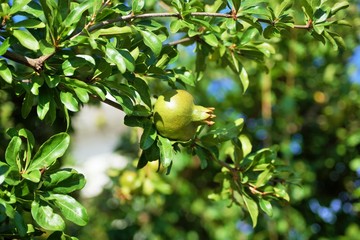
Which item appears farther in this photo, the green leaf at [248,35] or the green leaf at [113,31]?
the green leaf at [248,35]

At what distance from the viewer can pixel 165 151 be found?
990mm

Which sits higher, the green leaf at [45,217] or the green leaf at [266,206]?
the green leaf at [45,217]

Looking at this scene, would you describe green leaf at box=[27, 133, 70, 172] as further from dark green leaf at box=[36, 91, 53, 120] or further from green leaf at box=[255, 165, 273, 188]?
green leaf at box=[255, 165, 273, 188]

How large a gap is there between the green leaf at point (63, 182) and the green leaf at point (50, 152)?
0.02 m

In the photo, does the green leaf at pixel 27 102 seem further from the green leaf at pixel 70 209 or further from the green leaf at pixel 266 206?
the green leaf at pixel 266 206

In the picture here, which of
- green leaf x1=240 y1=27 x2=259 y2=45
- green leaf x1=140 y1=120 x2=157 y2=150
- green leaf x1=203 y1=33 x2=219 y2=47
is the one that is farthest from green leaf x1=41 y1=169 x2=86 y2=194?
green leaf x1=240 y1=27 x2=259 y2=45

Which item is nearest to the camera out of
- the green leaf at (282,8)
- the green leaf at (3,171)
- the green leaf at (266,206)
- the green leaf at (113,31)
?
the green leaf at (3,171)

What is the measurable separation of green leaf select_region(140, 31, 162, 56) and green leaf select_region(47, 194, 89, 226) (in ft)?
0.89

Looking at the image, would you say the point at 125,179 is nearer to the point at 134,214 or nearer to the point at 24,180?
the point at 134,214

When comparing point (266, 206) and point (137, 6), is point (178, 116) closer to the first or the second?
point (137, 6)

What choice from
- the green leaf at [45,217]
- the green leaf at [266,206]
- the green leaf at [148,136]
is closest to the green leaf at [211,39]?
the green leaf at [148,136]

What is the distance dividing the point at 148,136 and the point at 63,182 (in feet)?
0.53

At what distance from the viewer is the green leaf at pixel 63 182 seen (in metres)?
0.92

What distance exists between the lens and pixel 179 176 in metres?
2.85
